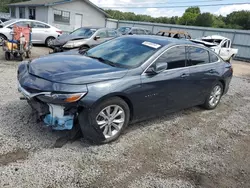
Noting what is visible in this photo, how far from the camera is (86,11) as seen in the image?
24391 mm

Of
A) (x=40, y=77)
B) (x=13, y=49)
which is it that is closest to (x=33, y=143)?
(x=40, y=77)

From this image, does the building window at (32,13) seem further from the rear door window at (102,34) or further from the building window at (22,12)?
the rear door window at (102,34)

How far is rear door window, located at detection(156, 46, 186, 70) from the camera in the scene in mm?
4152

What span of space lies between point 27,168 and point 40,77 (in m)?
1.21

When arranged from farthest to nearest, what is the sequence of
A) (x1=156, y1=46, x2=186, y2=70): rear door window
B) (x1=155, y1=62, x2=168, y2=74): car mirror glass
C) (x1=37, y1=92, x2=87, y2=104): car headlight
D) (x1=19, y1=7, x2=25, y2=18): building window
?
(x1=19, y1=7, x2=25, y2=18): building window → (x1=156, y1=46, x2=186, y2=70): rear door window → (x1=155, y1=62, x2=168, y2=74): car mirror glass → (x1=37, y1=92, x2=87, y2=104): car headlight

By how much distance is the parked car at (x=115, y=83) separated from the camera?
3198 mm

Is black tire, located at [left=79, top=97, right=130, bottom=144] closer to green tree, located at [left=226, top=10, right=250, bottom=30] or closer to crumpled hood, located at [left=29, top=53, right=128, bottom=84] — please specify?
crumpled hood, located at [left=29, top=53, right=128, bottom=84]

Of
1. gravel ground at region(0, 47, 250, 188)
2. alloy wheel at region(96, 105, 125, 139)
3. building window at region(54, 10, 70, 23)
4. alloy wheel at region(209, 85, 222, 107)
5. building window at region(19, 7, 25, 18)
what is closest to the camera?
gravel ground at region(0, 47, 250, 188)

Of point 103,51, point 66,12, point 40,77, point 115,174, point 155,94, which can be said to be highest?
point 66,12

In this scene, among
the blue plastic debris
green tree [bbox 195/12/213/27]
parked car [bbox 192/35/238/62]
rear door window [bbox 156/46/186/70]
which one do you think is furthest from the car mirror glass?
green tree [bbox 195/12/213/27]

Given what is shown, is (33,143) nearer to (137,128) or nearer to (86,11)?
(137,128)

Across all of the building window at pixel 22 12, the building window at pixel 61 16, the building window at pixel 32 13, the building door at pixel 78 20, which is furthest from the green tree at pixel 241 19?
the building window at pixel 22 12

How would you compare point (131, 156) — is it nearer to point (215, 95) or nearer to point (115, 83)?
point (115, 83)

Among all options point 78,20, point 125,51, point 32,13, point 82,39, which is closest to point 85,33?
point 82,39
